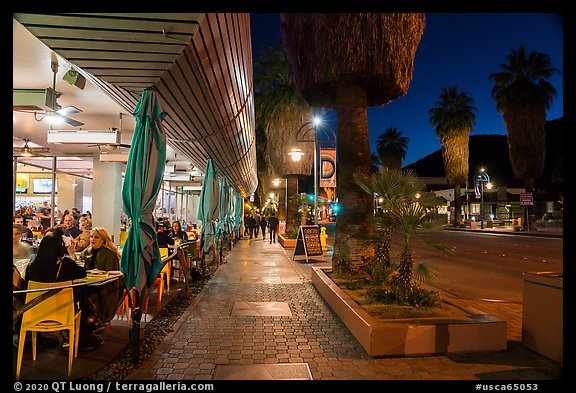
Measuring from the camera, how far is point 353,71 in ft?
27.7

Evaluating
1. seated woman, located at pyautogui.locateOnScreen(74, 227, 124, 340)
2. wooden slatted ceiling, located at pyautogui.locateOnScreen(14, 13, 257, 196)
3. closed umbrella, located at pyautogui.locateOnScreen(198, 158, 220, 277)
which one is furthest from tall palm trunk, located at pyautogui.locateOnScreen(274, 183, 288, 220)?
seated woman, located at pyautogui.locateOnScreen(74, 227, 124, 340)

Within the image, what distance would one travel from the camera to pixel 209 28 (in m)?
4.70

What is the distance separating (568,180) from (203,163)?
11930mm

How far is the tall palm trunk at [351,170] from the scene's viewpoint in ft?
28.5

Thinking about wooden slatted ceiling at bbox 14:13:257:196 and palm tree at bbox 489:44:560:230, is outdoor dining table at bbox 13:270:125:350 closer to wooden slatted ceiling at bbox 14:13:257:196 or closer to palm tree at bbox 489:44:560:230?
wooden slatted ceiling at bbox 14:13:257:196

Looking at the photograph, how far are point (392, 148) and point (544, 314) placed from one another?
217 feet

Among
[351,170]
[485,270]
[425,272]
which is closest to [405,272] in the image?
[425,272]

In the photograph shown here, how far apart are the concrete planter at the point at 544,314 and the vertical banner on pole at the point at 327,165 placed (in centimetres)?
1151

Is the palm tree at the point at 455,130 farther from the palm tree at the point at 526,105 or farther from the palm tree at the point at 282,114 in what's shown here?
the palm tree at the point at 282,114

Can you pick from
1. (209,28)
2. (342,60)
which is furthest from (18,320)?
(342,60)

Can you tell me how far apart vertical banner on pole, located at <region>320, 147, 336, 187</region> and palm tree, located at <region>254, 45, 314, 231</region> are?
549 centimetres

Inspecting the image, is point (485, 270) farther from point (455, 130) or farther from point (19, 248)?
point (455, 130)

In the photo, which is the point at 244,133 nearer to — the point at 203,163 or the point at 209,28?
the point at 203,163

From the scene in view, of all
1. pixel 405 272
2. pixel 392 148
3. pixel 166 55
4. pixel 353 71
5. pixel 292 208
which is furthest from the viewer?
pixel 392 148
